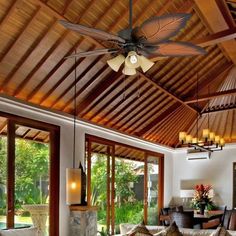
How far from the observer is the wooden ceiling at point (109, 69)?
5.36 meters

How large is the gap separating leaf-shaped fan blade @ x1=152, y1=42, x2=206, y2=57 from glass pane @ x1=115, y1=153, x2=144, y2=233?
561 cm

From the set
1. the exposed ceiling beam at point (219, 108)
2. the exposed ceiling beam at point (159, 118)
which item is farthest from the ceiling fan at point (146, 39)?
the exposed ceiling beam at point (219, 108)

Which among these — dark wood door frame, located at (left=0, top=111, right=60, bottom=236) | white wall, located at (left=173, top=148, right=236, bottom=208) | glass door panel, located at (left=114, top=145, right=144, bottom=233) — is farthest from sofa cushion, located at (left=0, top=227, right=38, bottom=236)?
white wall, located at (left=173, top=148, right=236, bottom=208)

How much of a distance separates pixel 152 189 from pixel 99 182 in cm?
323

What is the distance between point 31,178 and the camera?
625 cm

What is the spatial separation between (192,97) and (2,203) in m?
5.67

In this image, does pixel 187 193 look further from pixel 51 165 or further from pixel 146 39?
pixel 146 39

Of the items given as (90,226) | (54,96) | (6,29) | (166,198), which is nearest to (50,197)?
(90,226)

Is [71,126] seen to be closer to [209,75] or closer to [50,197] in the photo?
[50,197]

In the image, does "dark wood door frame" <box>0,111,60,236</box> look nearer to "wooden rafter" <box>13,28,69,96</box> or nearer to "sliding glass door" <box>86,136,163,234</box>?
"wooden rafter" <box>13,28,69,96</box>

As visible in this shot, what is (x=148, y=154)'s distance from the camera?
10609 millimetres

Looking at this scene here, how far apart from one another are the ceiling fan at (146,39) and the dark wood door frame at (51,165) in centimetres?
281

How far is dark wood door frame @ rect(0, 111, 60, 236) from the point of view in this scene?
5.70m

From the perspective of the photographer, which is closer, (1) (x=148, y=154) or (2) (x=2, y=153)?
(2) (x=2, y=153)
